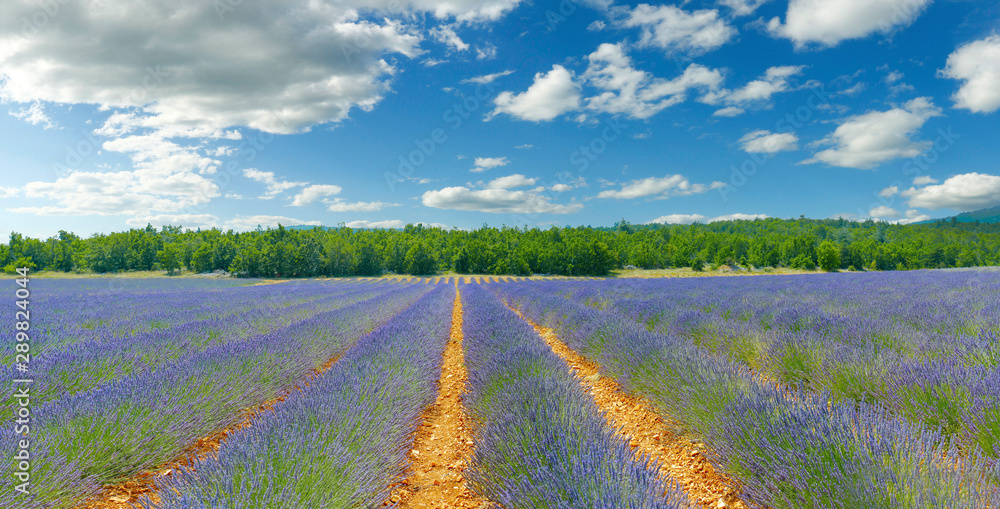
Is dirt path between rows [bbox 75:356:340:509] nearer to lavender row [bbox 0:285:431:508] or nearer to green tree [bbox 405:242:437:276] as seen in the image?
lavender row [bbox 0:285:431:508]

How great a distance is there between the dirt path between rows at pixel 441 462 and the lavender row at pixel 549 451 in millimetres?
246

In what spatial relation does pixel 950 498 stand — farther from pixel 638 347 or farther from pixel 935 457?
pixel 638 347

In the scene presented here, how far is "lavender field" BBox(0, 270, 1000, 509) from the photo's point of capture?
1.72 m

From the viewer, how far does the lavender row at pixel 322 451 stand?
5.57 feet

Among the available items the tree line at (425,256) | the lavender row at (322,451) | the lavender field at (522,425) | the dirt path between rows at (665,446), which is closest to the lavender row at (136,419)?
the lavender field at (522,425)

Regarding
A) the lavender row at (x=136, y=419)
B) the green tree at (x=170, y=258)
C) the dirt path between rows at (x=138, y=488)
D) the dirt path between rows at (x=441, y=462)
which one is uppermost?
the green tree at (x=170, y=258)

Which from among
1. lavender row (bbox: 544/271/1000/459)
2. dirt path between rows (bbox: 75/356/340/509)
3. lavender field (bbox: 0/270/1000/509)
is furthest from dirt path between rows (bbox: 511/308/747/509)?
dirt path between rows (bbox: 75/356/340/509)

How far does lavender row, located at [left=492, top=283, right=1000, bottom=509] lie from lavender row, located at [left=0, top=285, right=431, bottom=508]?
364 centimetres

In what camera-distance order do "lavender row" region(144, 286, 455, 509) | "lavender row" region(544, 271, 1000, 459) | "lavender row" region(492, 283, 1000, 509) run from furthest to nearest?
"lavender row" region(544, 271, 1000, 459)
"lavender row" region(144, 286, 455, 509)
"lavender row" region(492, 283, 1000, 509)

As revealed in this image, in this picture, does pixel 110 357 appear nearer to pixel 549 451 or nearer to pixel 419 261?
pixel 549 451

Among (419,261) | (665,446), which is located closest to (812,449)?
(665,446)

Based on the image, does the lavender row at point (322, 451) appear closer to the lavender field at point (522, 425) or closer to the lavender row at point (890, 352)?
the lavender field at point (522, 425)

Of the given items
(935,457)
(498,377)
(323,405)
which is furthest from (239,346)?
(935,457)

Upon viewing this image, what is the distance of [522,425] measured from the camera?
93.4 inches
